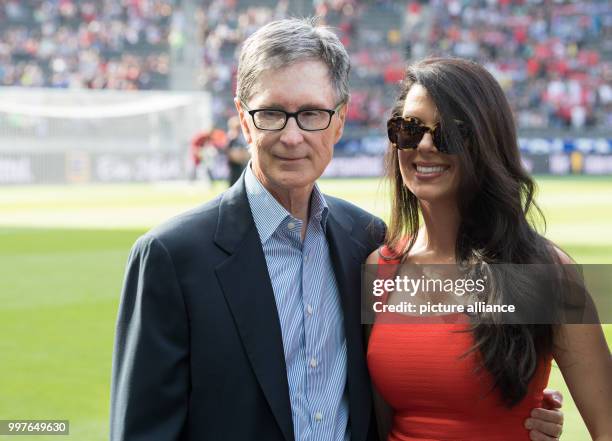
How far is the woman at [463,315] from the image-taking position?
3043 millimetres

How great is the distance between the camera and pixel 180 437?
287 cm

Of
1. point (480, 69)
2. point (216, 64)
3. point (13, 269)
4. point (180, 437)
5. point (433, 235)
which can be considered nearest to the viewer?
point (180, 437)

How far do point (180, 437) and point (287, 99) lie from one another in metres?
1.06

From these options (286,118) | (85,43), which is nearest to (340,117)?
(286,118)

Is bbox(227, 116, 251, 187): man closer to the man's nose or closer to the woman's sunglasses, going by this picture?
the woman's sunglasses

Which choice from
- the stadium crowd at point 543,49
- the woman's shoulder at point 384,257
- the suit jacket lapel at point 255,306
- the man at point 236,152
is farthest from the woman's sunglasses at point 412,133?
the stadium crowd at point 543,49

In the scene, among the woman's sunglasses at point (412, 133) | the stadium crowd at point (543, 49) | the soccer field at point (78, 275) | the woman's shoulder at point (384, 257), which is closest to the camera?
the woman's sunglasses at point (412, 133)

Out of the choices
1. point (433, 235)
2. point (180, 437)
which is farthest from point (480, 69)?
point (180, 437)

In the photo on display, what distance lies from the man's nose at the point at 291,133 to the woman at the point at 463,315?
51 centimetres

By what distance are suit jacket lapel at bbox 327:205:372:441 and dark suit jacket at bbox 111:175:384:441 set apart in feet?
0.95

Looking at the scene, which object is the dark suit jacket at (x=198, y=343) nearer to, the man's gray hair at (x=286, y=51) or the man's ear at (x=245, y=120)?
the man's ear at (x=245, y=120)

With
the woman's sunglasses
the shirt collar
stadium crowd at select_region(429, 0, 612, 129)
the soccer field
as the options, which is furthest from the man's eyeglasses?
Answer: stadium crowd at select_region(429, 0, 612, 129)

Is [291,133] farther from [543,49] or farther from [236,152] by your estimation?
[543,49]

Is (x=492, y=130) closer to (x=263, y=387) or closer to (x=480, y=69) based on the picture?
(x=480, y=69)
